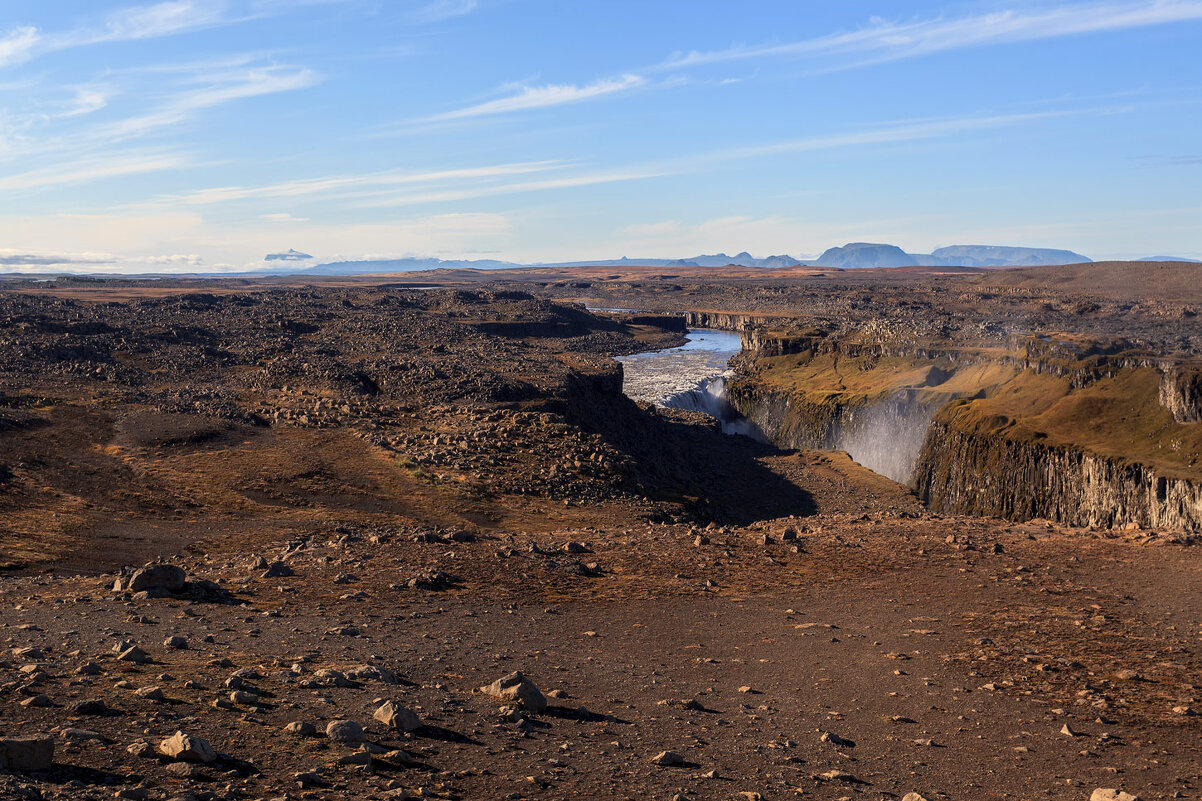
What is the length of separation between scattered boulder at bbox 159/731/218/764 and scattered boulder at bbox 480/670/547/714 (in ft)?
14.2

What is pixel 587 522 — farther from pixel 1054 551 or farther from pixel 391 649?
pixel 391 649

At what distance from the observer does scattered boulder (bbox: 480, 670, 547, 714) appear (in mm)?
13148

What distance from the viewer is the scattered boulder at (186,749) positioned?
32.5 ft

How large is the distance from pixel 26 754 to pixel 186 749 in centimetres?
148

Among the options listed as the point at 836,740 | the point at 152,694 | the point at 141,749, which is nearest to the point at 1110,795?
the point at 836,740

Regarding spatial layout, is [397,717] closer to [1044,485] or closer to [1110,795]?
[1110,795]

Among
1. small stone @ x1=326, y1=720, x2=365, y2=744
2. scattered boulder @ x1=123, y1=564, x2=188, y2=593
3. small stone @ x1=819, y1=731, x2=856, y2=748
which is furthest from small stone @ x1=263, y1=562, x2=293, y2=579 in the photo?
small stone @ x1=819, y1=731, x2=856, y2=748

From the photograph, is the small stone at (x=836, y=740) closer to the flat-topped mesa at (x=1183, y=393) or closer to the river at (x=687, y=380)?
the flat-topped mesa at (x=1183, y=393)

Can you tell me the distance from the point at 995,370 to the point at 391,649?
62274 millimetres

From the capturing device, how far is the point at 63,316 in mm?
91562

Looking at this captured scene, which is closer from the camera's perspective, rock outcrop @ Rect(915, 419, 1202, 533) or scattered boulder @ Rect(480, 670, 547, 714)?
scattered boulder @ Rect(480, 670, 547, 714)

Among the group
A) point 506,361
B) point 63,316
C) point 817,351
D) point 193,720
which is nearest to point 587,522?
point 193,720

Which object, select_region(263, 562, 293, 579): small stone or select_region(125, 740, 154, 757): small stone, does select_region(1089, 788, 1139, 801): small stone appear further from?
select_region(263, 562, 293, 579): small stone

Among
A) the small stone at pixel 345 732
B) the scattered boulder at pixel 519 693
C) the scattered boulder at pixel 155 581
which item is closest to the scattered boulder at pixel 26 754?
the small stone at pixel 345 732
